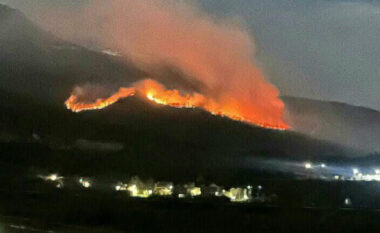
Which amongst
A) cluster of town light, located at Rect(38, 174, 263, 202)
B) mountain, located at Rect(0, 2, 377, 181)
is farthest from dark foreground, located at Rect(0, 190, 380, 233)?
mountain, located at Rect(0, 2, 377, 181)

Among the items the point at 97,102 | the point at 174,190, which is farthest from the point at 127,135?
the point at 174,190

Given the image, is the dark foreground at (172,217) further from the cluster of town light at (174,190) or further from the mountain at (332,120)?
the mountain at (332,120)

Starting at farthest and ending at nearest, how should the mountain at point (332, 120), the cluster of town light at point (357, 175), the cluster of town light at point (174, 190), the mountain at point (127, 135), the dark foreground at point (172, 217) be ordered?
the mountain at point (332, 120)
the mountain at point (127, 135)
the cluster of town light at point (357, 175)
the cluster of town light at point (174, 190)
the dark foreground at point (172, 217)

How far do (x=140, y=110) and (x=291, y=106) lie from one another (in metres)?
15.9

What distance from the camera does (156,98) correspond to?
5619 cm

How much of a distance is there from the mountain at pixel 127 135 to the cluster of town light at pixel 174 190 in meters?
2.02

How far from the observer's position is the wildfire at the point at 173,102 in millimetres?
49844

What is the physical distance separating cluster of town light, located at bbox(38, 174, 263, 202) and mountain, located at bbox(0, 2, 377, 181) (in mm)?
2024

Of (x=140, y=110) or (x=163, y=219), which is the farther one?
(x=140, y=110)

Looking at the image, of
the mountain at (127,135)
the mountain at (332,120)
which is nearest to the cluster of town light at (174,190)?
the mountain at (127,135)

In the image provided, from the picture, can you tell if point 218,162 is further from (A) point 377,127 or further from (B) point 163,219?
(A) point 377,127

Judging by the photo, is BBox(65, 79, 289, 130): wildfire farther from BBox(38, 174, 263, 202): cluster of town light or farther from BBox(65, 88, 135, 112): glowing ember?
BBox(38, 174, 263, 202): cluster of town light

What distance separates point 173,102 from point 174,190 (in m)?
28.6

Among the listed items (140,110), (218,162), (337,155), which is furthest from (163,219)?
(140,110)
